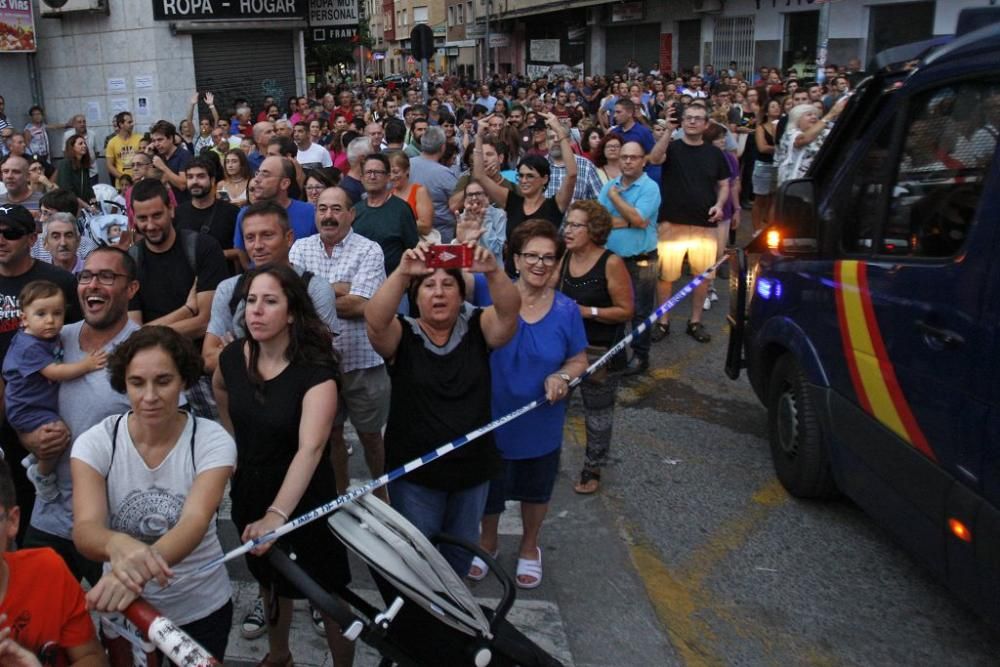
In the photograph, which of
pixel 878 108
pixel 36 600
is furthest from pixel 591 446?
pixel 36 600

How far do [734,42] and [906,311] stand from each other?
30269 millimetres

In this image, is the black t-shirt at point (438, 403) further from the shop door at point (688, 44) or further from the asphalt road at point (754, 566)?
the shop door at point (688, 44)

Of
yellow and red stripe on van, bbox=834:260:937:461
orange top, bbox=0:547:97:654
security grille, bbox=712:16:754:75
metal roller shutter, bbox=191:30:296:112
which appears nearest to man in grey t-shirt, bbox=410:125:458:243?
yellow and red stripe on van, bbox=834:260:937:461

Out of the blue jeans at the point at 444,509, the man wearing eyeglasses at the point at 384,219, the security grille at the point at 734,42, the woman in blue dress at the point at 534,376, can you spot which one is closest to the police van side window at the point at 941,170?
the woman in blue dress at the point at 534,376

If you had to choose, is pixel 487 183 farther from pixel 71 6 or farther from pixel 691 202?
pixel 71 6

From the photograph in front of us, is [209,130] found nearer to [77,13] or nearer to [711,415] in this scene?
[77,13]

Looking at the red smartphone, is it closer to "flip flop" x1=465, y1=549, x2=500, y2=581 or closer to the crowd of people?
the crowd of people

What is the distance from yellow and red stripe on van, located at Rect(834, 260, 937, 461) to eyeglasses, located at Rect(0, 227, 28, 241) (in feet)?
12.2

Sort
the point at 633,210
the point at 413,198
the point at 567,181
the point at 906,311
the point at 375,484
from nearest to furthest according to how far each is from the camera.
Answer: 1. the point at 375,484
2. the point at 906,311
3. the point at 413,198
4. the point at 633,210
5. the point at 567,181

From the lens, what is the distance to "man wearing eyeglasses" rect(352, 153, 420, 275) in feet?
19.2

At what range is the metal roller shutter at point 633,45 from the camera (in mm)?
36594

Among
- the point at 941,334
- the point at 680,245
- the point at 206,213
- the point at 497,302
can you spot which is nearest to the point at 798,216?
the point at 941,334

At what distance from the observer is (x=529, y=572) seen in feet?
14.6

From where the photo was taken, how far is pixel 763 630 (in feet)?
13.4
